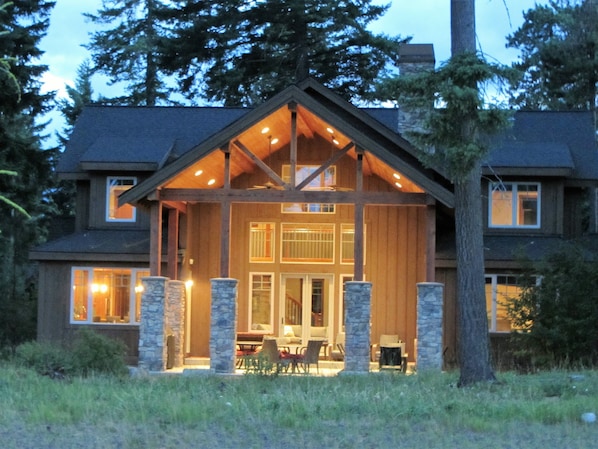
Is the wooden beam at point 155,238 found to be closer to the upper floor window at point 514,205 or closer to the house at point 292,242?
the house at point 292,242

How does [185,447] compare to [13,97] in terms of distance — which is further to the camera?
[13,97]

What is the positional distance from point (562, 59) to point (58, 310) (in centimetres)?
2165

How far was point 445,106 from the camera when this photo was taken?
14.4 meters

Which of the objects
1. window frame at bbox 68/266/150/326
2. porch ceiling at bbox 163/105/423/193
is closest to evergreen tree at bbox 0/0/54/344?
window frame at bbox 68/266/150/326

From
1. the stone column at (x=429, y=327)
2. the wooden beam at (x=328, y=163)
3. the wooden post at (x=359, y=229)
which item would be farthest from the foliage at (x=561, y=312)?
the wooden beam at (x=328, y=163)

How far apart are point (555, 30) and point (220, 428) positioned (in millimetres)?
31262

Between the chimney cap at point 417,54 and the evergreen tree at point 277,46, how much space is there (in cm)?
925

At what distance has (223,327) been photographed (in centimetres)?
1950

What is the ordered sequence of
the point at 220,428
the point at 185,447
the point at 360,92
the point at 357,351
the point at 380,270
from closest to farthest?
the point at 185,447
the point at 220,428
the point at 357,351
the point at 380,270
the point at 360,92

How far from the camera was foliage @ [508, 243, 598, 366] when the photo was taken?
19141mm

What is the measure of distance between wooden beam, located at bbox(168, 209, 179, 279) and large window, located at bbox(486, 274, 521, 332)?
720 centimetres

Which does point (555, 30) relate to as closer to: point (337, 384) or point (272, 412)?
point (337, 384)

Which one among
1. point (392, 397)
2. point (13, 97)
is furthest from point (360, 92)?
point (392, 397)

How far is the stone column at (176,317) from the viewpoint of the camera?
68.8ft
